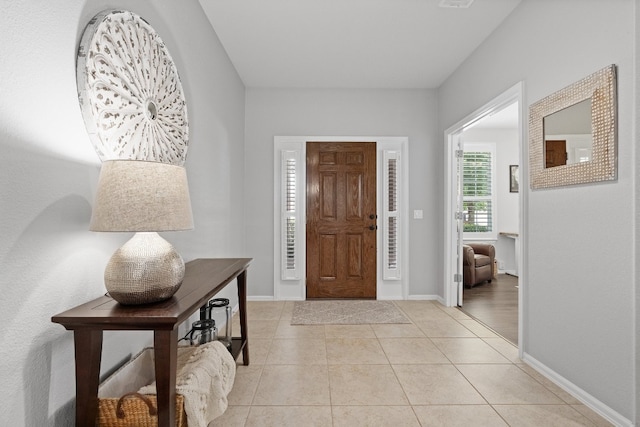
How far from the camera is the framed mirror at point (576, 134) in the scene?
174 centimetres

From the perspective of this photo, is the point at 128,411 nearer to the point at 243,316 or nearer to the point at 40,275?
the point at 40,275

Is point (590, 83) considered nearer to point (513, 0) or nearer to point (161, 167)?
point (513, 0)

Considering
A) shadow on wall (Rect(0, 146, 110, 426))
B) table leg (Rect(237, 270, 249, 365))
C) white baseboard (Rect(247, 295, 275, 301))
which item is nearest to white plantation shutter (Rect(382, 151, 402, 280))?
white baseboard (Rect(247, 295, 275, 301))

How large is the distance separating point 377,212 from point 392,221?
0.22 m

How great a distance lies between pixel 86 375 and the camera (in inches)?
45.4

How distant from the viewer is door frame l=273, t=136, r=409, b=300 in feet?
13.8

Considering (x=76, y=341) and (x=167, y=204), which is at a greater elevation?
(x=167, y=204)

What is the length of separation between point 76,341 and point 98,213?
1.48 feet

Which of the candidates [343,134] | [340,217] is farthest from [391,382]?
[343,134]

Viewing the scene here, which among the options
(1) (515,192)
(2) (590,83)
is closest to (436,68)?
(2) (590,83)

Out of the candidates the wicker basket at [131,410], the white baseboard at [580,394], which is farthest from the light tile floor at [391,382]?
the wicker basket at [131,410]

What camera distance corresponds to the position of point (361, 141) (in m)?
4.23

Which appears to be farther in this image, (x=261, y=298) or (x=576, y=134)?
(x=261, y=298)

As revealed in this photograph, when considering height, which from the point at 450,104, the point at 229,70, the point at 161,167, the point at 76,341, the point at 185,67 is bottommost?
the point at 76,341
